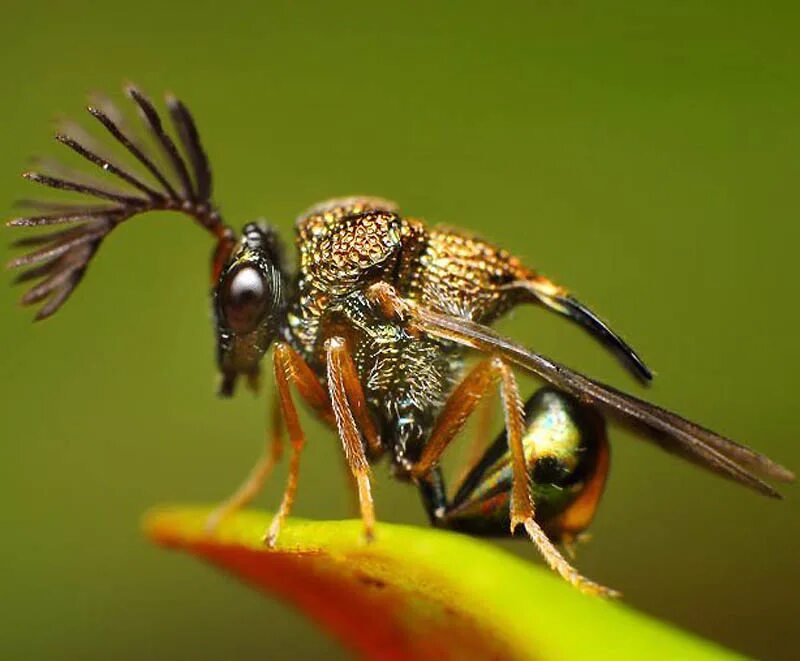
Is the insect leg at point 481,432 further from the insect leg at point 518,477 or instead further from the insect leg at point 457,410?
the insect leg at point 518,477

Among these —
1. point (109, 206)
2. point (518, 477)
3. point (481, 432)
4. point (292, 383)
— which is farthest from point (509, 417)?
point (109, 206)

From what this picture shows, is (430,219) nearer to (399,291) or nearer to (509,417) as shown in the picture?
(399,291)

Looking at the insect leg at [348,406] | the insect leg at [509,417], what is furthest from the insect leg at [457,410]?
the insect leg at [348,406]

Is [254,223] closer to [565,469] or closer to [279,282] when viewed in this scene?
[279,282]

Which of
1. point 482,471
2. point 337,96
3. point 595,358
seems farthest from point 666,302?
point 482,471

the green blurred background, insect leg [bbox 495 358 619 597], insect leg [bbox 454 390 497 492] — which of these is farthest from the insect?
the green blurred background
